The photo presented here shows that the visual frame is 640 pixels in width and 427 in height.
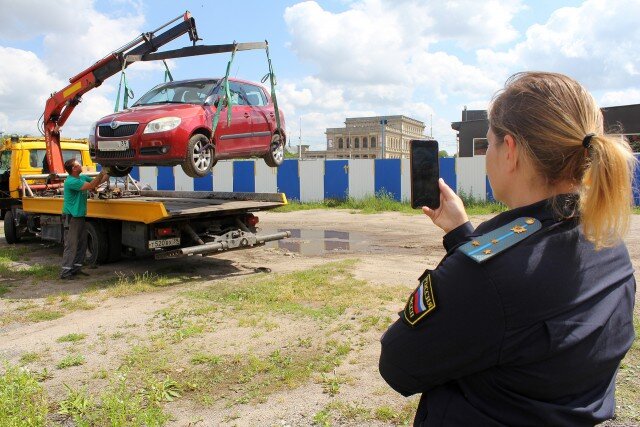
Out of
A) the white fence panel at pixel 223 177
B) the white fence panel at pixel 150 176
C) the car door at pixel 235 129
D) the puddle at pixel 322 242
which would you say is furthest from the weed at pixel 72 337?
the white fence panel at pixel 150 176

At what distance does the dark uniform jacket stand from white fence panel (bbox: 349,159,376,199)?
67.7 feet

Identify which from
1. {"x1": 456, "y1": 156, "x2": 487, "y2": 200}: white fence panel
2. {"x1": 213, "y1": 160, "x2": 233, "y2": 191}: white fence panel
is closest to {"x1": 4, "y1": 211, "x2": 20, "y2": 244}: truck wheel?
{"x1": 213, "y1": 160, "x2": 233, "y2": 191}: white fence panel

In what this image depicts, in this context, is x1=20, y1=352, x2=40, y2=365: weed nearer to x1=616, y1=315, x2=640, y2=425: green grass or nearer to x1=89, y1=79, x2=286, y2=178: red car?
x1=89, y1=79, x2=286, y2=178: red car

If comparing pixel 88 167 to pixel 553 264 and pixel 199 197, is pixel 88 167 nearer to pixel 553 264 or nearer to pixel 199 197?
pixel 199 197

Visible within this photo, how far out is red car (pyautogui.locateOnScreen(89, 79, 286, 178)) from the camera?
25.4 feet

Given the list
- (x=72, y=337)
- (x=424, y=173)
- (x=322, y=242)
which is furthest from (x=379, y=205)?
(x=424, y=173)

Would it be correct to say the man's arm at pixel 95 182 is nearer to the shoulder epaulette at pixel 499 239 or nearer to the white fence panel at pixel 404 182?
the shoulder epaulette at pixel 499 239

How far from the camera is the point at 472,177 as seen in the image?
20578 mm

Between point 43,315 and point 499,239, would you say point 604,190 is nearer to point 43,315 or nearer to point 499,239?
point 499,239

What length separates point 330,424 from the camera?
349cm

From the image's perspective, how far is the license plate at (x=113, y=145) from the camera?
7.88 meters

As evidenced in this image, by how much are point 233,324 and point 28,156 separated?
31.6 feet

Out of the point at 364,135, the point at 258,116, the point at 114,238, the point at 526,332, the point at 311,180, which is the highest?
the point at 364,135

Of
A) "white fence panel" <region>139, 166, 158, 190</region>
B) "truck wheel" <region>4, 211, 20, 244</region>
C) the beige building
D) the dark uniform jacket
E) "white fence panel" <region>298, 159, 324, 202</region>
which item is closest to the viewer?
the dark uniform jacket
